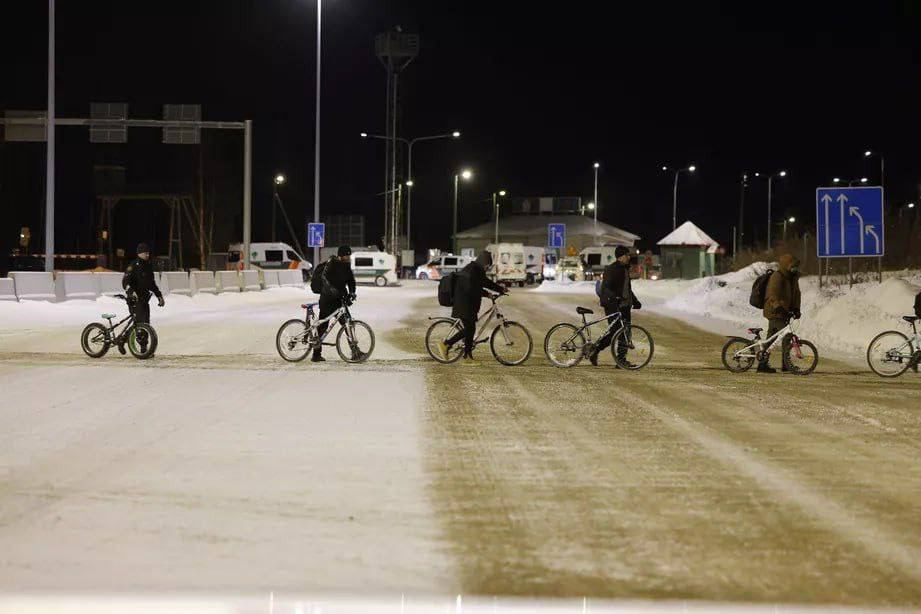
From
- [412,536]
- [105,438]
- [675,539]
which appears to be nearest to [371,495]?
[412,536]

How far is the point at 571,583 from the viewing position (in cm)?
534

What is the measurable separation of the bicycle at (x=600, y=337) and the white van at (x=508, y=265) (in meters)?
45.8

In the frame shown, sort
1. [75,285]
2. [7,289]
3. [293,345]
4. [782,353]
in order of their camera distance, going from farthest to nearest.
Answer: [75,285] < [7,289] < [293,345] < [782,353]

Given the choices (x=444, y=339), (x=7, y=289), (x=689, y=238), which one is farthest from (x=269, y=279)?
(x=444, y=339)

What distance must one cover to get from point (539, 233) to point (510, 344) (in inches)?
3740

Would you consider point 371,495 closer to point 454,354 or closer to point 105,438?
point 105,438

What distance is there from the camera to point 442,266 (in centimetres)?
7406

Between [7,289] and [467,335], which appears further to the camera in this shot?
[7,289]

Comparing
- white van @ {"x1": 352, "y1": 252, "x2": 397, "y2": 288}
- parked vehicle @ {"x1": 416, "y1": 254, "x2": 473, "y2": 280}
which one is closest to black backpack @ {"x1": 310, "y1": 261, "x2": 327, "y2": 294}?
white van @ {"x1": 352, "y1": 252, "x2": 397, "y2": 288}

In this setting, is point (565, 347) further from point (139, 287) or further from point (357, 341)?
point (139, 287)

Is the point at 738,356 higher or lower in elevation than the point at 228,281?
lower

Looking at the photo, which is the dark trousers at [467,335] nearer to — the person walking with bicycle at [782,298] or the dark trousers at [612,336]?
the dark trousers at [612,336]

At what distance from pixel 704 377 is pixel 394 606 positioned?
1133cm

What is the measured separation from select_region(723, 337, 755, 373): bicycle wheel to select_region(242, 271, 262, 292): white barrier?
2987 centimetres
